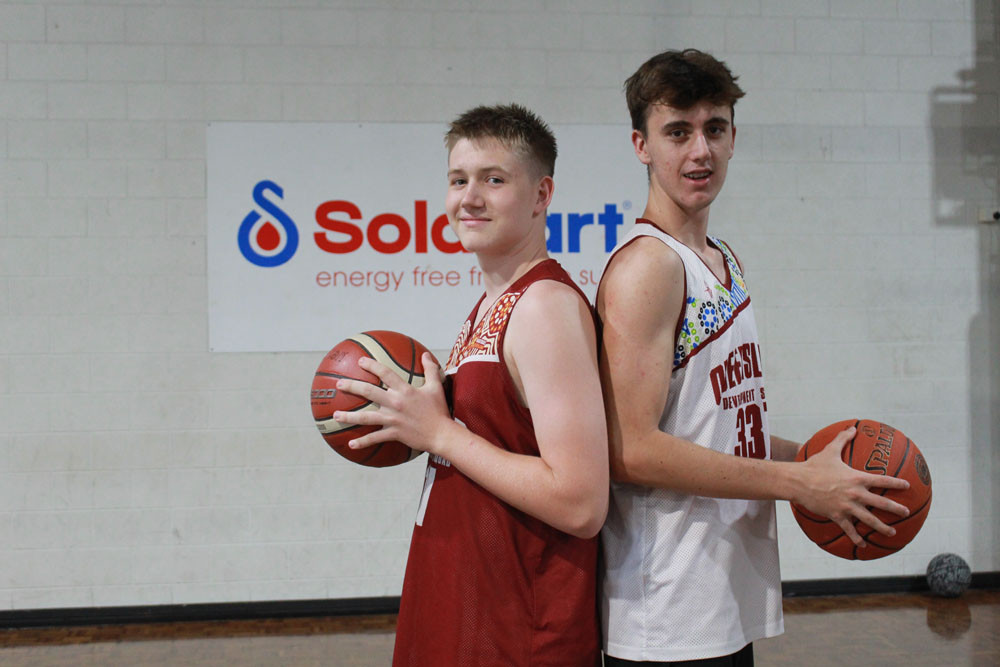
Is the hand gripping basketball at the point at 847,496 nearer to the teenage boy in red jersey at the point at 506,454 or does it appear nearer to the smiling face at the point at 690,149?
the teenage boy in red jersey at the point at 506,454

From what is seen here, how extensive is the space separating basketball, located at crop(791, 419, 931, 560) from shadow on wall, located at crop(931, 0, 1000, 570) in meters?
3.63

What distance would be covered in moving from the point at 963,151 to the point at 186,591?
4.50m

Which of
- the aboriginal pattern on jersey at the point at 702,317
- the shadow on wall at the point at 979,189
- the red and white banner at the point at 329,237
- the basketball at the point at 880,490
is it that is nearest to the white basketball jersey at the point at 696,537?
the aboriginal pattern on jersey at the point at 702,317

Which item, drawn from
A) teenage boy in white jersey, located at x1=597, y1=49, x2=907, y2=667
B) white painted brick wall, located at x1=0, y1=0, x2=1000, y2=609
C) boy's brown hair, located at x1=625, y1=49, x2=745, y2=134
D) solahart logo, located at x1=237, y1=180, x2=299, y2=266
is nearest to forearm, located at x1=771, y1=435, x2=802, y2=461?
teenage boy in white jersey, located at x1=597, y1=49, x2=907, y2=667

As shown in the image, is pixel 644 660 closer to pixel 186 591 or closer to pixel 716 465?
pixel 716 465

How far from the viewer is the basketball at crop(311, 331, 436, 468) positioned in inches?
55.5

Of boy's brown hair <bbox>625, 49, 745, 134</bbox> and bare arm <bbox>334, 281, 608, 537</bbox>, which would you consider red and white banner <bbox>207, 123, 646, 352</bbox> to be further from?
bare arm <bbox>334, 281, 608, 537</bbox>

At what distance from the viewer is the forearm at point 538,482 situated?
49.5 inches

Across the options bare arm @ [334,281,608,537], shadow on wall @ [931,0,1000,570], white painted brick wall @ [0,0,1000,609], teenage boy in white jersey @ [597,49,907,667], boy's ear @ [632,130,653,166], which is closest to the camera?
bare arm @ [334,281,608,537]

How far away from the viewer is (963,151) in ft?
15.1

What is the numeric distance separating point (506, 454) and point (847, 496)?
0.54 metres

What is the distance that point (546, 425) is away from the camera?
1.26 metres

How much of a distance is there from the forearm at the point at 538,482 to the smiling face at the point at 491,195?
13.0 inches

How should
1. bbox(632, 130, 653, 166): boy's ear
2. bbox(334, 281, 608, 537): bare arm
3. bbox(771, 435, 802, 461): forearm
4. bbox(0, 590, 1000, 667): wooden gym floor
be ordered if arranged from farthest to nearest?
bbox(0, 590, 1000, 667): wooden gym floor
bbox(771, 435, 802, 461): forearm
bbox(632, 130, 653, 166): boy's ear
bbox(334, 281, 608, 537): bare arm
